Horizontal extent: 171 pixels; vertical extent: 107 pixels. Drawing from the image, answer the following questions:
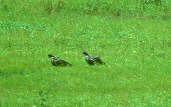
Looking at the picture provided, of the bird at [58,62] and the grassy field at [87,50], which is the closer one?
the grassy field at [87,50]

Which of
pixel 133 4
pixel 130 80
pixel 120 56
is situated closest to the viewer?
pixel 130 80

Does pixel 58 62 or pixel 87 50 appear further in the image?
pixel 87 50

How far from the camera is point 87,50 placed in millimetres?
26469

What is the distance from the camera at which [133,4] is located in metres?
37.6

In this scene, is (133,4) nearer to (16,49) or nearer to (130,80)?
(16,49)

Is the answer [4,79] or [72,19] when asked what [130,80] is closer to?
[4,79]

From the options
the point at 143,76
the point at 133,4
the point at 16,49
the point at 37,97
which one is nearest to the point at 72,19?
the point at 133,4

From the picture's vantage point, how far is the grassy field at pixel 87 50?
56.3 feet

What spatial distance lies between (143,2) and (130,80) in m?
18.6

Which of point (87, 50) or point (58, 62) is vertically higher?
point (58, 62)

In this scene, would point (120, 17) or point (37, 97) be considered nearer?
point (37, 97)

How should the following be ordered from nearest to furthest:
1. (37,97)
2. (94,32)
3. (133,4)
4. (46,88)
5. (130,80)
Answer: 1. (37,97)
2. (46,88)
3. (130,80)
4. (94,32)
5. (133,4)

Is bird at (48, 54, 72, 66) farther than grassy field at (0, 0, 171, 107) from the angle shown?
Yes

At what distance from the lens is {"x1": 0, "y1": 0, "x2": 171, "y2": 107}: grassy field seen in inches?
676
